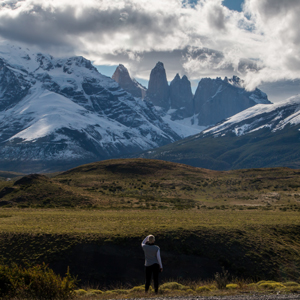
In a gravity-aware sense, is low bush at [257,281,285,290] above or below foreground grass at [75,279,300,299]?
below

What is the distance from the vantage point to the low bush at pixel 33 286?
14828 millimetres

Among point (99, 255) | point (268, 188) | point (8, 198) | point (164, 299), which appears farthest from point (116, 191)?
point (164, 299)

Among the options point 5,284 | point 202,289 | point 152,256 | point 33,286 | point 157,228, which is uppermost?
point 152,256

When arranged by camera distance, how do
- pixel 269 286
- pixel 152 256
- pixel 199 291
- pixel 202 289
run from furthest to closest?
1. pixel 269 286
2. pixel 202 289
3. pixel 199 291
4. pixel 152 256

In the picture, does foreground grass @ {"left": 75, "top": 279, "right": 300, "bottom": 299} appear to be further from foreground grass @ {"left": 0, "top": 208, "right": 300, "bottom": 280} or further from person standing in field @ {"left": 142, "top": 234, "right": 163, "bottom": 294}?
foreground grass @ {"left": 0, "top": 208, "right": 300, "bottom": 280}

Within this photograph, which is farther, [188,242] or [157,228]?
[157,228]

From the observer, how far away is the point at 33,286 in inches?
594

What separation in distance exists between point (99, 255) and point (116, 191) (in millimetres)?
49747

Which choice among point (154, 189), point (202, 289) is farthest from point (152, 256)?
point (154, 189)

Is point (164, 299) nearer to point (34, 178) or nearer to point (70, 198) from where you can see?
point (70, 198)

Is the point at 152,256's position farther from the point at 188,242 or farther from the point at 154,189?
the point at 154,189

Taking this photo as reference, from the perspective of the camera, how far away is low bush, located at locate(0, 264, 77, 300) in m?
14.8

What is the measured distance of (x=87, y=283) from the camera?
72.2 feet

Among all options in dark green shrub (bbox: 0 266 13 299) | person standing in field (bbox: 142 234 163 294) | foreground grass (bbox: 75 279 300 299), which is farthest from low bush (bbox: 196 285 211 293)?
dark green shrub (bbox: 0 266 13 299)
